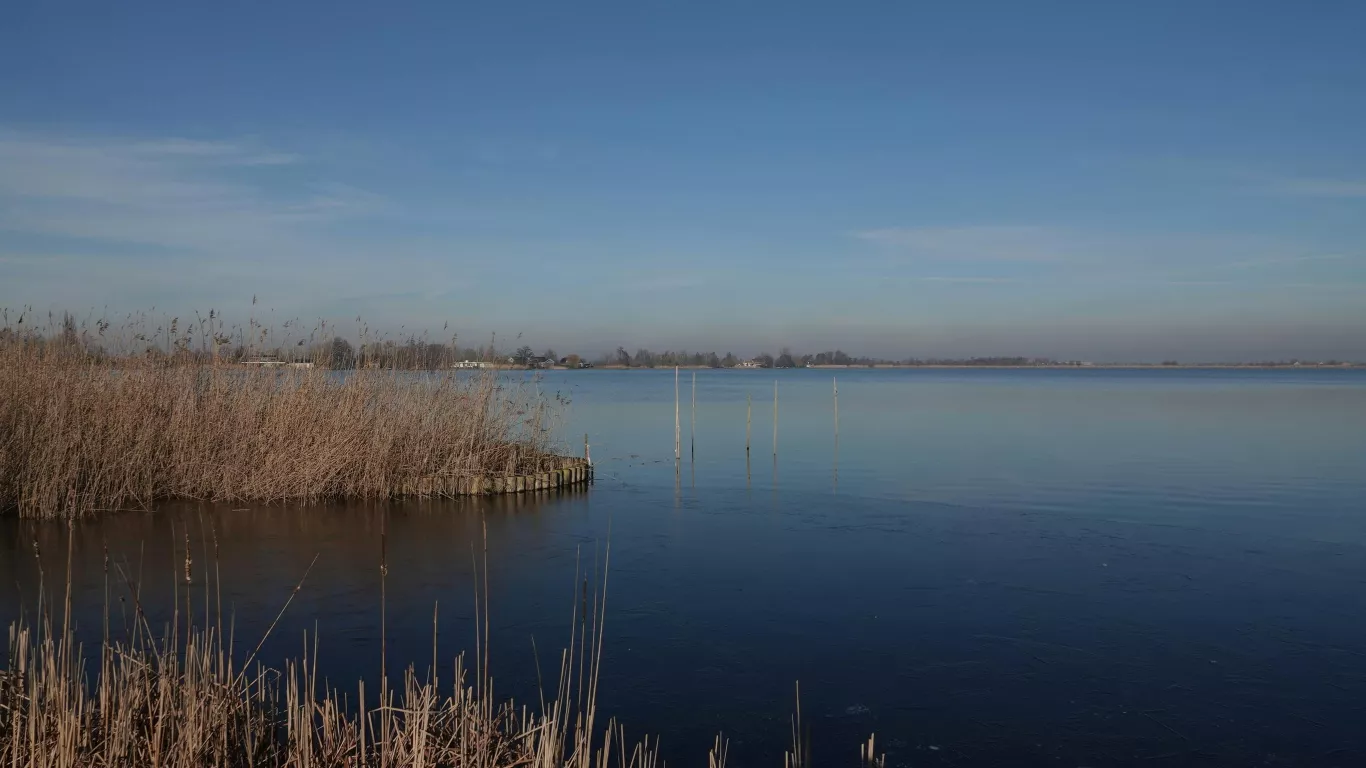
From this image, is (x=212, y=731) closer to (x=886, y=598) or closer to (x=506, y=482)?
(x=886, y=598)

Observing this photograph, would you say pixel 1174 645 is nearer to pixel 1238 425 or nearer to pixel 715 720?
pixel 715 720

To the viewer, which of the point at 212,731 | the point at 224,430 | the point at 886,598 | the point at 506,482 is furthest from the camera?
the point at 506,482

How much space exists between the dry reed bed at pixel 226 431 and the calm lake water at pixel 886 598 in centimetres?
67

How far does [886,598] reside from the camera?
28.4ft

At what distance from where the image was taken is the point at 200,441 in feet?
42.5

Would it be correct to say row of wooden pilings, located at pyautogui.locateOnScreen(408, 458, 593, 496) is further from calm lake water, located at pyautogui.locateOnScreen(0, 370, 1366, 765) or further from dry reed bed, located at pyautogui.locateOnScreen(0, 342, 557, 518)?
calm lake water, located at pyautogui.locateOnScreen(0, 370, 1366, 765)

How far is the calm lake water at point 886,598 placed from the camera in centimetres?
583

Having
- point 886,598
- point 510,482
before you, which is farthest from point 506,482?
point 886,598

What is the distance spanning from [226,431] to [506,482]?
13.5 ft

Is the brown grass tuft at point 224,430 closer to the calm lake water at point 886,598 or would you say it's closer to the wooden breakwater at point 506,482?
the wooden breakwater at point 506,482

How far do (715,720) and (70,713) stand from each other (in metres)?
3.42

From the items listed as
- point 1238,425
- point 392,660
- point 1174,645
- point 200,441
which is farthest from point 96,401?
point 1238,425

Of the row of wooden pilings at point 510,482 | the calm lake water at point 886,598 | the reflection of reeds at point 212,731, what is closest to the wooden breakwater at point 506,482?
the row of wooden pilings at point 510,482

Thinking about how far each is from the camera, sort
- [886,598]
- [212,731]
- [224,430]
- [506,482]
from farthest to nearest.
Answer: [506,482] < [224,430] < [886,598] < [212,731]
